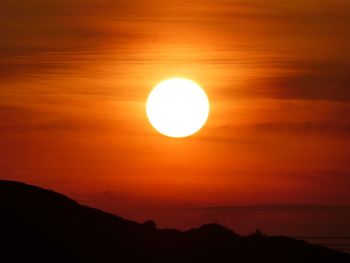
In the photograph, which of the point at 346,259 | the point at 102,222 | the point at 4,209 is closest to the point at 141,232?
the point at 102,222

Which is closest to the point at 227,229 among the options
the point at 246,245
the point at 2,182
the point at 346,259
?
the point at 246,245

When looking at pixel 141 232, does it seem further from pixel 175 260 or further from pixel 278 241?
pixel 278 241

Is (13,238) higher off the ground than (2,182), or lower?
lower

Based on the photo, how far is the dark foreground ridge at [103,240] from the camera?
8656 cm

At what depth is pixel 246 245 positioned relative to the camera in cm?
9431

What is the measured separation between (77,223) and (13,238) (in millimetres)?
6718

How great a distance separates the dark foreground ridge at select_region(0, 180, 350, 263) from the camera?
86.6 metres

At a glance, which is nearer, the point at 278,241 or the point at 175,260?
the point at 175,260

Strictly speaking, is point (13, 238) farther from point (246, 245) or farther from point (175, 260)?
point (246, 245)

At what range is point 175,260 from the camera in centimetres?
8925

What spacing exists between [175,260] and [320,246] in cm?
1518

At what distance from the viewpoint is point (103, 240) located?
295ft

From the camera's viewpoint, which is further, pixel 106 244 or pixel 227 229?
pixel 227 229

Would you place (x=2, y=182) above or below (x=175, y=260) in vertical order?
above
